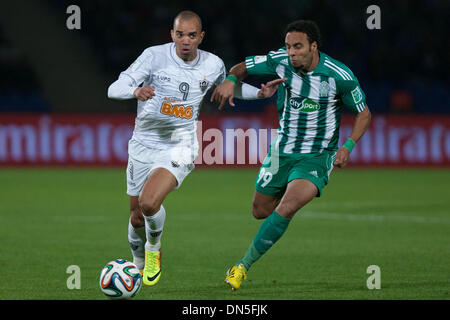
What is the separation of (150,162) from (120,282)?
144 centimetres

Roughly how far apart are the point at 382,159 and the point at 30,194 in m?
7.88

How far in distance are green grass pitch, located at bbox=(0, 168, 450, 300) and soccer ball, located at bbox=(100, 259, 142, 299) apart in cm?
15

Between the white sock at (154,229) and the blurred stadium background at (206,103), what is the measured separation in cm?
656

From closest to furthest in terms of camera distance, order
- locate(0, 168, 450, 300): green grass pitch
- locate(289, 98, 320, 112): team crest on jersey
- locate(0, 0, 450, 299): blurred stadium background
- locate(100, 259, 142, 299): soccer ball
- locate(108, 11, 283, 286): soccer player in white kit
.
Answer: locate(100, 259, 142, 299): soccer ball, locate(0, 168, 450, 300): green grass pitch, locate(108, 11, 283, 286): soccer player in white kit, locate(289, 98, 320, 112): team crest on jersey, locate(0, 0, 450, 299): blurred stadium background

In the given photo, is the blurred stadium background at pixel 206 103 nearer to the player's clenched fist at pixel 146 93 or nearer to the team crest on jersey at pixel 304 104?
the team crest on jersey at pixel 304 104

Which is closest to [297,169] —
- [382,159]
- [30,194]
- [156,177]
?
[156,177]

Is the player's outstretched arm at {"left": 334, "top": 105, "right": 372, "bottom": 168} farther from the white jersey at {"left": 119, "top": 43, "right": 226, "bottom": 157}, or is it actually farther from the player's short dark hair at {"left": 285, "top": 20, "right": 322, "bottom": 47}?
the white jersey at {"left": 119, "top": 43, "right": 226, "bottom": 157}

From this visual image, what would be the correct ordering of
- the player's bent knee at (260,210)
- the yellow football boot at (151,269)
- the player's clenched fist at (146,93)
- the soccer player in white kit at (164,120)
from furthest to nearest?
the player's bent knee at (260,210)
the soccer player in white kit at (164,120)
the yellow football boot at (151,269)
the player's clenched fist at (146,93)

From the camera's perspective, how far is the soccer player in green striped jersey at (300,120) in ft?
22.0

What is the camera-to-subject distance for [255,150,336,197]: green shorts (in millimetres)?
6938

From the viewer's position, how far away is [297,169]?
7.03 metres

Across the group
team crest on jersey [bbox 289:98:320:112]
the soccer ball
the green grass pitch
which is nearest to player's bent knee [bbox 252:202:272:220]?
the green grass pitch

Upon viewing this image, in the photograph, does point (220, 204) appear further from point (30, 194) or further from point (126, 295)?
point (126, 295)

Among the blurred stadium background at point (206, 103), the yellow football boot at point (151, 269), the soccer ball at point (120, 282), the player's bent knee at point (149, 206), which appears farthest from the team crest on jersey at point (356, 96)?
the blurred stadium background at point (206, 103)
